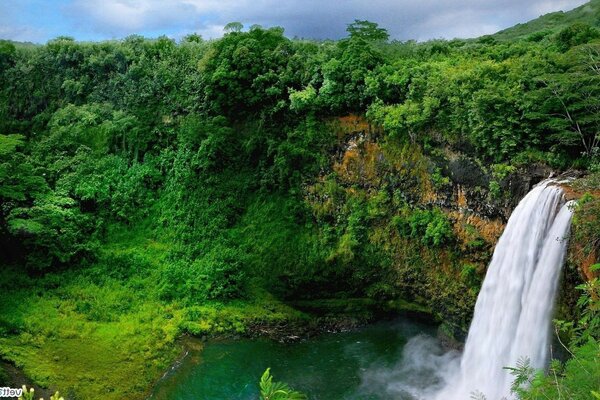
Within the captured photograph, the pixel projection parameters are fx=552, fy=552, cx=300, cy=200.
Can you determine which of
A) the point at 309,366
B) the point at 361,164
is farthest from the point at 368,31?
the point at 309,366

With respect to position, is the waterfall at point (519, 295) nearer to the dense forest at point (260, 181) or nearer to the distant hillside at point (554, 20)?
the dense forest at point (260, 181)

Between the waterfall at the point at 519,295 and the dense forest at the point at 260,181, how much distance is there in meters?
0.52

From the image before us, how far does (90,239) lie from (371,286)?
9.19 metres

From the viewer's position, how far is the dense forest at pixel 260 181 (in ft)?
43.1

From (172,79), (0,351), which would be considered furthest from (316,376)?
(172,79)

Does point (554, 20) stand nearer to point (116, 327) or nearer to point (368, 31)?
point (368, 31)

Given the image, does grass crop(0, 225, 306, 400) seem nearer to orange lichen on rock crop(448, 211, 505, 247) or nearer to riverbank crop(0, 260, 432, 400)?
riverbank crop(0, 260, 432, 400)

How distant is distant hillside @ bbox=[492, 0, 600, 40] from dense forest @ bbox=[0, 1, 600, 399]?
22.8 feet

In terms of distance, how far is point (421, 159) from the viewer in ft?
50.4

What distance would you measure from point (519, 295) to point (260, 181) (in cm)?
930

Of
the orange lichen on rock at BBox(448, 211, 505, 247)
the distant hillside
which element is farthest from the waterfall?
the distant hillside

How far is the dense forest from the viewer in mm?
13141

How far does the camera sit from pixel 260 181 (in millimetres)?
18344

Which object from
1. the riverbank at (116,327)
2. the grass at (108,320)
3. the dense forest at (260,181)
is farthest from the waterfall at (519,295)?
the grass at (108,320)
